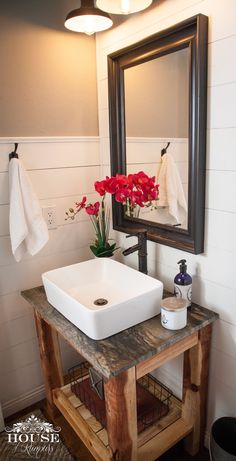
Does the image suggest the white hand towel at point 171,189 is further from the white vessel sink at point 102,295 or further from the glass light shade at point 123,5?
the glass light shade at point 123,5

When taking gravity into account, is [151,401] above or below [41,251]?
below

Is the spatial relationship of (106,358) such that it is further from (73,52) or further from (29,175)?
(73,52)

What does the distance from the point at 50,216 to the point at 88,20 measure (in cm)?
91

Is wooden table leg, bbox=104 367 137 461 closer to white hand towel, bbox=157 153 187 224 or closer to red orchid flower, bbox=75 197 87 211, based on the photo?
white hand towel, bbox=157 153 187 224

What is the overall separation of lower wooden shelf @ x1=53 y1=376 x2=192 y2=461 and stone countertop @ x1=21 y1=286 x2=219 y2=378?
492mm

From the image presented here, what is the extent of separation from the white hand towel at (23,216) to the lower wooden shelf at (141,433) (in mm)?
783

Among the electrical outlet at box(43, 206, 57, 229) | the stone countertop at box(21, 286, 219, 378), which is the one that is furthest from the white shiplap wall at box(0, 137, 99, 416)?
the stone countertop at box(21, 286, 219, 378)

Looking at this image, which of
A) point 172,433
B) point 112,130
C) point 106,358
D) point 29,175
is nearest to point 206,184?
point 112,130

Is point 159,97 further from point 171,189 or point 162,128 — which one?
point 171,189

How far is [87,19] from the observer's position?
131 cm

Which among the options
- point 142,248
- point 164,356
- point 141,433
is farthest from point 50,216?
point 141,433

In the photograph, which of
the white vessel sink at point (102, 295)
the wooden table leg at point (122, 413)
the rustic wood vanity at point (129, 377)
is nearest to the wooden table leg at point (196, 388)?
the rustic wood vanity at point (129, 377)

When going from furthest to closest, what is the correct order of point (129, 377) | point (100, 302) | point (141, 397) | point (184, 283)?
point (141, 397)
point (100, 302)
point (184, 283)
point (129, 377)

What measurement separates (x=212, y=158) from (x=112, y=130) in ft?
2.06
